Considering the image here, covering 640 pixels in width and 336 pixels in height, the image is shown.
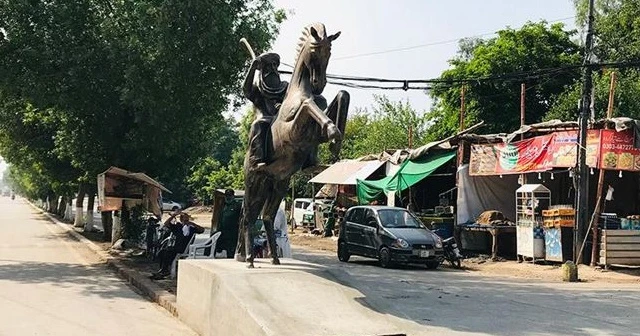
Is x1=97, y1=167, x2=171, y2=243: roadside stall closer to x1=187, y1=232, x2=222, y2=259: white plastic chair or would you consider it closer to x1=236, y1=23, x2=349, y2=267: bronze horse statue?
x1=187, y1=232, x2=222, y2=259: white plastic chair

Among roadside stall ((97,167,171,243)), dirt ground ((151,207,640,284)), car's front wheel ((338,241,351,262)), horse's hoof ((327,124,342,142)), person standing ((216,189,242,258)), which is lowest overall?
dirt ground ((151,207,640,284))

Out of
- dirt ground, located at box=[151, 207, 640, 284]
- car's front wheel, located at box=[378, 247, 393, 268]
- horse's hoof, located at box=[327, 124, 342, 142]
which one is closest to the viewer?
horse's hoof, located at box=[327, 124, 342, 142]

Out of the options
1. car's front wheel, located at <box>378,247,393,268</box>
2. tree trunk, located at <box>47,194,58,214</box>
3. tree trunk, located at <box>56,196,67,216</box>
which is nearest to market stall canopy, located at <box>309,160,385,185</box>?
car's front wheel, located at <box>378,247,393,268</box>

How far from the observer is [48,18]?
15094 mm

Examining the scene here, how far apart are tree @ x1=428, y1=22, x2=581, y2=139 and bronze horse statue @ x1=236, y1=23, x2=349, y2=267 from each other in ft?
81.9

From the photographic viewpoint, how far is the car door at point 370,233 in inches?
707

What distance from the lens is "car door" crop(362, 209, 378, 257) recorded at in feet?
59.0

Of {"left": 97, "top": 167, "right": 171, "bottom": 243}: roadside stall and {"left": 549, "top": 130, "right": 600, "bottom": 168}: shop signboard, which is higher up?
{"left": 549, "top": 130, "right": 600, "bottom": 168}: shop signboard

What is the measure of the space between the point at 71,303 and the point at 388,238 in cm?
924

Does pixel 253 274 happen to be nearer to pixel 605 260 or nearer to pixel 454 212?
pixel 605 260

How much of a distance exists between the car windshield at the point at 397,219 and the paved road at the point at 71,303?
7677 millimetres

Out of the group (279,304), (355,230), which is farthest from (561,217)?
(279,304)

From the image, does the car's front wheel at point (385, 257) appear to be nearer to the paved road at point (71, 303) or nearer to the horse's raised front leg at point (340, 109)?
the paved road at point (71, 303)

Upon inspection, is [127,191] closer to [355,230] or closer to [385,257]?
[355,230]
